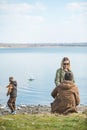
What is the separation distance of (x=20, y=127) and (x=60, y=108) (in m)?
2.86

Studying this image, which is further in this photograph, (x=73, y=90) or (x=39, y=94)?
(x=39, y=94)

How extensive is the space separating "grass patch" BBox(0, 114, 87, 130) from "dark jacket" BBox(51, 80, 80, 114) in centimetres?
119

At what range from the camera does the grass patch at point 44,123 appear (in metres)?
9.62

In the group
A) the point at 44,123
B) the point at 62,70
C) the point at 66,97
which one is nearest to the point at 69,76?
the point at 66,97

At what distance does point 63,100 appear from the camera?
1223 centimetres

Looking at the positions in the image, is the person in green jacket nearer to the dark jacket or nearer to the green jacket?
the green jacket

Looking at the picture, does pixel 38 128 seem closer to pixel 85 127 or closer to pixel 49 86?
pixel 85 127

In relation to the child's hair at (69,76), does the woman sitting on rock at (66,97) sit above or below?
below

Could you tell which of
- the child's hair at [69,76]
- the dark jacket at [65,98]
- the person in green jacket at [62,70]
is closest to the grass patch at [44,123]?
the dark jacket at [65,98]

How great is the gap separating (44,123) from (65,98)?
2.20 metres

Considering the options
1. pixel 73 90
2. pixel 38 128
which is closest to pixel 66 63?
pixel 73 90

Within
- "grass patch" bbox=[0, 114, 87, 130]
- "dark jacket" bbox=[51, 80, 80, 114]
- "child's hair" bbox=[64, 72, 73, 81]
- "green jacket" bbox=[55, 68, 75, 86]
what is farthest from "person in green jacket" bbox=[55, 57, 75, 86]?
"grass patch" bbox=[0, 114, 87, 130]

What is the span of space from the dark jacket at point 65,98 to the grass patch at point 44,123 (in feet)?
3.89

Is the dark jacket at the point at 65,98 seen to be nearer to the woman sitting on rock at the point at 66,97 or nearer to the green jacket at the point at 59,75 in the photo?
the woman sitting on rock at the point at 66,97
